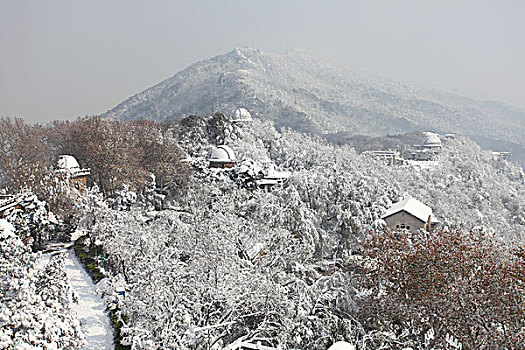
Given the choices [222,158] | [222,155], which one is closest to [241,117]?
[222,155]

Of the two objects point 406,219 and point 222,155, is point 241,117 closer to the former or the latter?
point 222,155

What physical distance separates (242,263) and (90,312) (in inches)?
247

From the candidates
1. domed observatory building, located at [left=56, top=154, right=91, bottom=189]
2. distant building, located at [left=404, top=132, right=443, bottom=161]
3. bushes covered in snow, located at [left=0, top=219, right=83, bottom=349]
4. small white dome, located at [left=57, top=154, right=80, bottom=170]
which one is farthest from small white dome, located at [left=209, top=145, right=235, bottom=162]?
distant building, located at [left=404, top=132, right=443, bottom=161]

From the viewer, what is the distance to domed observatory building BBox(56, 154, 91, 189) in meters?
25.7

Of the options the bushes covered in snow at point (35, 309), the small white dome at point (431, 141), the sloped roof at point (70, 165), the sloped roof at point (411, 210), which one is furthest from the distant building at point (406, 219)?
the small white dome at point (431, 141)

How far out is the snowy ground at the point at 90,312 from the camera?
1230cm

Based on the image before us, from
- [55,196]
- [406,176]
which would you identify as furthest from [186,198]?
[406,176]

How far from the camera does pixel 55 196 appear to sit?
21344mm

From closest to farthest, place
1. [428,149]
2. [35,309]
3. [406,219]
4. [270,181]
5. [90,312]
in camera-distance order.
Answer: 1. [35,309]
2. [90,312]
3. [406,219]
4. [270,181]
5. [428,149]

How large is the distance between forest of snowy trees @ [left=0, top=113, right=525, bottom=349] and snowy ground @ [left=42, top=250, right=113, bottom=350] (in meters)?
0.91

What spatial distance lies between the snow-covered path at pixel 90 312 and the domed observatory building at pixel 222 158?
58.8 ft

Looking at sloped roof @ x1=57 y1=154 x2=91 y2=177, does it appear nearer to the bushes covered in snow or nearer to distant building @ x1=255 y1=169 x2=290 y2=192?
distant building @ x1=255 y1=169 x2=290 y2=192

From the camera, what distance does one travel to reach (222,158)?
35.9 metres

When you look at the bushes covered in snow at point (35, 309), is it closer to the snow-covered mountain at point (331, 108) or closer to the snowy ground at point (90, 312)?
the snowy ground at point (90, 312)
